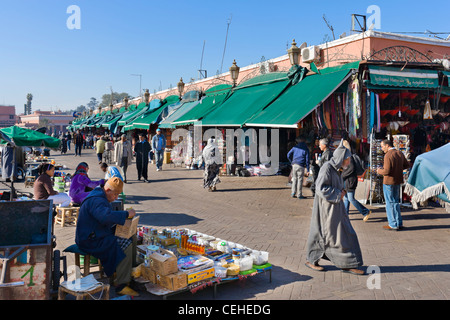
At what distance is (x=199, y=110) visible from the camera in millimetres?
17703

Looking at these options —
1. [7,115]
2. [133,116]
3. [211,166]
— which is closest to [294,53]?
[211,166]

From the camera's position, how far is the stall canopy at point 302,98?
33.1 ft

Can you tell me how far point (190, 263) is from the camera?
482 centimetres

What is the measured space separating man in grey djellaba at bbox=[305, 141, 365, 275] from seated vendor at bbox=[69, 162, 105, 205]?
15.3 ft

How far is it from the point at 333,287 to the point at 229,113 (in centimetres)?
1007

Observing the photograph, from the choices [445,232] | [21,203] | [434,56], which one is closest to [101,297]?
[21,203]

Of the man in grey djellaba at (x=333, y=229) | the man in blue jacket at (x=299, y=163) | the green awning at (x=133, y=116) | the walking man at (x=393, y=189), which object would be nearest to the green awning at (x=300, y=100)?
the man in blue jacket at (x=299, y=163)

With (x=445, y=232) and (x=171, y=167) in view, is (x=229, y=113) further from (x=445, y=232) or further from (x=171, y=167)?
(x=445, y=232)

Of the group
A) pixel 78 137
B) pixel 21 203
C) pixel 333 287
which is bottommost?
Result: pixel 333 287

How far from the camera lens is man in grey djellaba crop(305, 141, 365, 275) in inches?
201

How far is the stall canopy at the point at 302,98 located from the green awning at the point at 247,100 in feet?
1.49

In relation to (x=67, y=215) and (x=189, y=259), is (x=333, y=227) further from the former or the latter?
(x=67, y=215)

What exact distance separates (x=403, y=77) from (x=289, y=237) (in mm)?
6109

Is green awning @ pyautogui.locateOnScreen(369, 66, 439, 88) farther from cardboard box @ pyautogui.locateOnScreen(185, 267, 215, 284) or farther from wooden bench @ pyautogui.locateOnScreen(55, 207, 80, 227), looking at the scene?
wooden bench @ pyautogui.locateOnScreen(55, 207, 80, 227)
